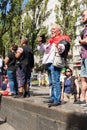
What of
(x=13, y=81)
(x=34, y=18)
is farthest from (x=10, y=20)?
(x=13, y=81)

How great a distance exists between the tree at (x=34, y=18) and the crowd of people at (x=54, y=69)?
820 inches

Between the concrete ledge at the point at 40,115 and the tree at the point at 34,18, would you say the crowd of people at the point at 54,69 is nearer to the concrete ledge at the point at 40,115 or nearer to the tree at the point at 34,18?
the concrete ledge at the point at 40,115

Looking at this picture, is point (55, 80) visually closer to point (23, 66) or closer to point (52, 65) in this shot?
point (52, 65)

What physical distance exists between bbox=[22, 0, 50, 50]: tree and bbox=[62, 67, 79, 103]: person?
816 inches

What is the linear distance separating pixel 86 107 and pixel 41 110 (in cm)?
108

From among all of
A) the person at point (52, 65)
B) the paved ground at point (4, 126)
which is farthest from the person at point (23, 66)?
the person at point (52, 65)

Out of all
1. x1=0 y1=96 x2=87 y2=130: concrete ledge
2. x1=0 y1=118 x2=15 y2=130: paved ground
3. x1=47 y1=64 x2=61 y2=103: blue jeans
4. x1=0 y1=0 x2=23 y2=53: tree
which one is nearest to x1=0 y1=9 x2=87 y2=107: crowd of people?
x1=47 y1=64 x2=61 y2=103: blue jeans

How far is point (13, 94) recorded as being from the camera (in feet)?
36.9

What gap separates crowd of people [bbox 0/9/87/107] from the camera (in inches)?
287

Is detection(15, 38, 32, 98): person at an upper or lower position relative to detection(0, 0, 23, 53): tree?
lower

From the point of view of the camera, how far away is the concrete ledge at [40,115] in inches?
228

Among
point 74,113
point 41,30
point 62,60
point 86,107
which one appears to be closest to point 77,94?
point 62,60

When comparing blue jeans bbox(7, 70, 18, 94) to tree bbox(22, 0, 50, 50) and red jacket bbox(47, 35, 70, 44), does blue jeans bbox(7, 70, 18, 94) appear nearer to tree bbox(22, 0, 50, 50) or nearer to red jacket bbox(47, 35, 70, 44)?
red jacket bbox(47, 35, 70, 44)

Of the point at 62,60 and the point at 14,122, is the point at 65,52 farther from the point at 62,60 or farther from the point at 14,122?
→ the point at 14,122
